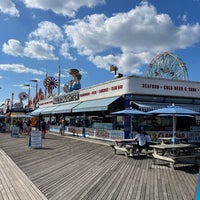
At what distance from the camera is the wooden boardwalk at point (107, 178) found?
6336mm

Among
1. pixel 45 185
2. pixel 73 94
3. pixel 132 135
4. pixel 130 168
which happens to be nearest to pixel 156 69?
pixel 73 94

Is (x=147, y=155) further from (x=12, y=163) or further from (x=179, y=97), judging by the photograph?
(x=179, y=97)

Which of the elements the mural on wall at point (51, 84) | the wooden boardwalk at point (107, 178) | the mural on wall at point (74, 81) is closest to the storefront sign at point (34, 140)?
the wooden boardwalk at point (107, 178)

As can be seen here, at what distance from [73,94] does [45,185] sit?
70.2 feet

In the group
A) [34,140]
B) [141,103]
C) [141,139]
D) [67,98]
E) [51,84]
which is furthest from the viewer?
[51,84]

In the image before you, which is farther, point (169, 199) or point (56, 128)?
point (56, 128)

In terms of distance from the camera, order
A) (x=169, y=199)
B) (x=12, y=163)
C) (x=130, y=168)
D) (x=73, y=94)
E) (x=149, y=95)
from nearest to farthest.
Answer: (x=169, y=199), (x=130, y=168), (x=12, y=163), (x=149, y=95), (x=73, y=94)

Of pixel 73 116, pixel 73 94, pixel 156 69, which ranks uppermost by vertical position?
pixel 156 69

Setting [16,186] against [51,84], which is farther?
[51,84]

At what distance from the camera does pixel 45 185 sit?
716 centimetres

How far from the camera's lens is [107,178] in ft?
25.9

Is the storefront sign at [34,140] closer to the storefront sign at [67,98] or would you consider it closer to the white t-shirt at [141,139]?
the white t-shirt at [141,139]

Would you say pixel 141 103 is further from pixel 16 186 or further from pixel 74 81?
pixel 74 81

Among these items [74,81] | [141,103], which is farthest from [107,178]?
[74,81]
